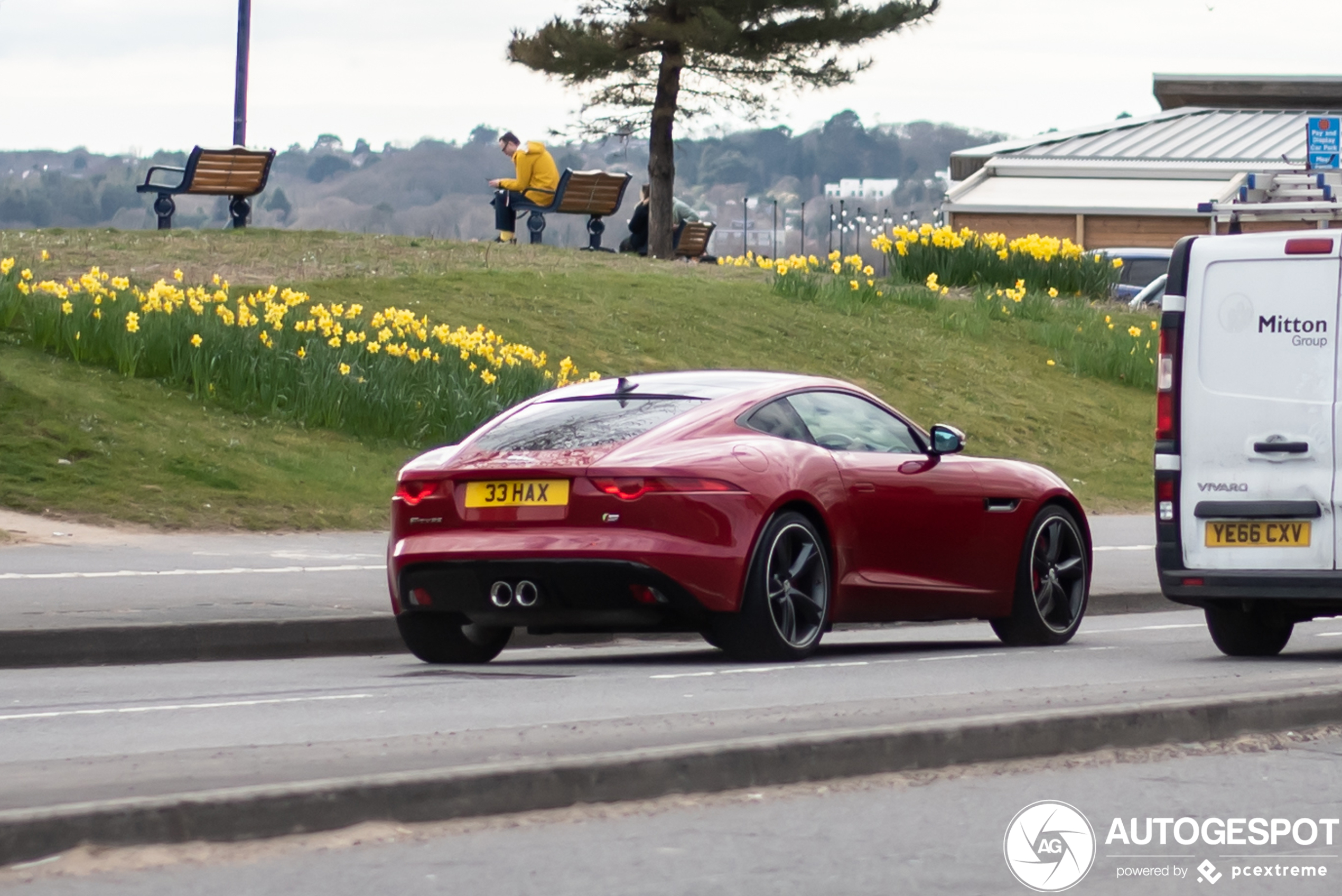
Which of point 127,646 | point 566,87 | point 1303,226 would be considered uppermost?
point 566,87

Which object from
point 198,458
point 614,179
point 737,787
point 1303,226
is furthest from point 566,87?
point 737,787

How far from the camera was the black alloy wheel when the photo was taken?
11492mm

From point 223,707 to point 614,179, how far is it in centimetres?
2251

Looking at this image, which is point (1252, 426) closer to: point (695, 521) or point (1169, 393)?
point (1169, 393)

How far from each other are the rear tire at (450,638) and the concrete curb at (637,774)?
3711 millimetres

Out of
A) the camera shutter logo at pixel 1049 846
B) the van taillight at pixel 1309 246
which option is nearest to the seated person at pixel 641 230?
the van taillight at pixel 1309 246

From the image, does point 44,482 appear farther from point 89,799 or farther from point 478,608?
point 89,799

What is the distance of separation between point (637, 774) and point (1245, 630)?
222 inches

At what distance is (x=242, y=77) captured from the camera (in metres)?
27.4

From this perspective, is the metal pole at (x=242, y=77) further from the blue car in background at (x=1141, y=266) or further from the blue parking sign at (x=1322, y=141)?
the blue car in background at (x=1141, y=266)

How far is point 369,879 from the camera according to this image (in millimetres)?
5273

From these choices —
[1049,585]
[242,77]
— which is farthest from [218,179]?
[1049,585]

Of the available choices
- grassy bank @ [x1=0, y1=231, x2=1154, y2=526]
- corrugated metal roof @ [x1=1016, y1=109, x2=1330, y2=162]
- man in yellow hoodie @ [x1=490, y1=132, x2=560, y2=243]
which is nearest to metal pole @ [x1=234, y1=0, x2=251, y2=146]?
grassy bank @ [x1=0, y1=231, x2=1154, y2=526]

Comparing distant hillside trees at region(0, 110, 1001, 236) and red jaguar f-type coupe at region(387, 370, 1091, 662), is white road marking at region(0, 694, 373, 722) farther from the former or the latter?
distant hillside trees at region(0, 110, 1001, 236)
